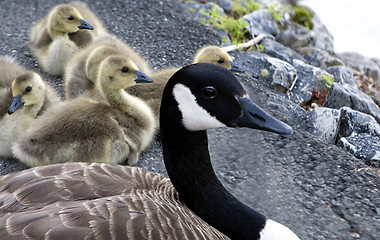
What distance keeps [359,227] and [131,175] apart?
1680 mm

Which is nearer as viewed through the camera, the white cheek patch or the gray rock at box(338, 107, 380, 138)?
the white cheek patch

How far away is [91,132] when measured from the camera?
367 centimetres

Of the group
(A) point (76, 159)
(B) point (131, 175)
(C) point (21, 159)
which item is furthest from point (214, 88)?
(C) point (21, 159)

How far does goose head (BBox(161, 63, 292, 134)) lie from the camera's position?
2484 millimetres

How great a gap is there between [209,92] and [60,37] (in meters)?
3.20

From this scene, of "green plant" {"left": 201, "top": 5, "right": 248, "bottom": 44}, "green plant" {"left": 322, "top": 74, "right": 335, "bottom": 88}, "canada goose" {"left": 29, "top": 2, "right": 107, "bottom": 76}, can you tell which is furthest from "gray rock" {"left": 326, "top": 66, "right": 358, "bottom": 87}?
"canada goose" {"left": 29, "top": 2, "right": 107, "bottom": 76}

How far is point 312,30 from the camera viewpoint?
8555mm

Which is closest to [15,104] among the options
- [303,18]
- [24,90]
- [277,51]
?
[24,90]

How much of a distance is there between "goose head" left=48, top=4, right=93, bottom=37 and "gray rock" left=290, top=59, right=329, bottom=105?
2.19 m

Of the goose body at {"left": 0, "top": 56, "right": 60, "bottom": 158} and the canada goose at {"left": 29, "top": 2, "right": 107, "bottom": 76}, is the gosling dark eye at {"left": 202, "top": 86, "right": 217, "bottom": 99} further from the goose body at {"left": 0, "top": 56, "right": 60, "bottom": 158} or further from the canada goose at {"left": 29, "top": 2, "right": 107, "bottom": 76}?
the canada goose at {"left": 29, "top": 2, "right": 107, "bottom": 76}

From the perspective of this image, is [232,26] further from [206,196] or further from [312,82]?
[206,196]

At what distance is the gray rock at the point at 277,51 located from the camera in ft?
20.5

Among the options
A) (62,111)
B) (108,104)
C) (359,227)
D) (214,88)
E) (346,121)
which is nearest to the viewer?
(214,88)

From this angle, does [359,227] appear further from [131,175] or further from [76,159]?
[76,159]
